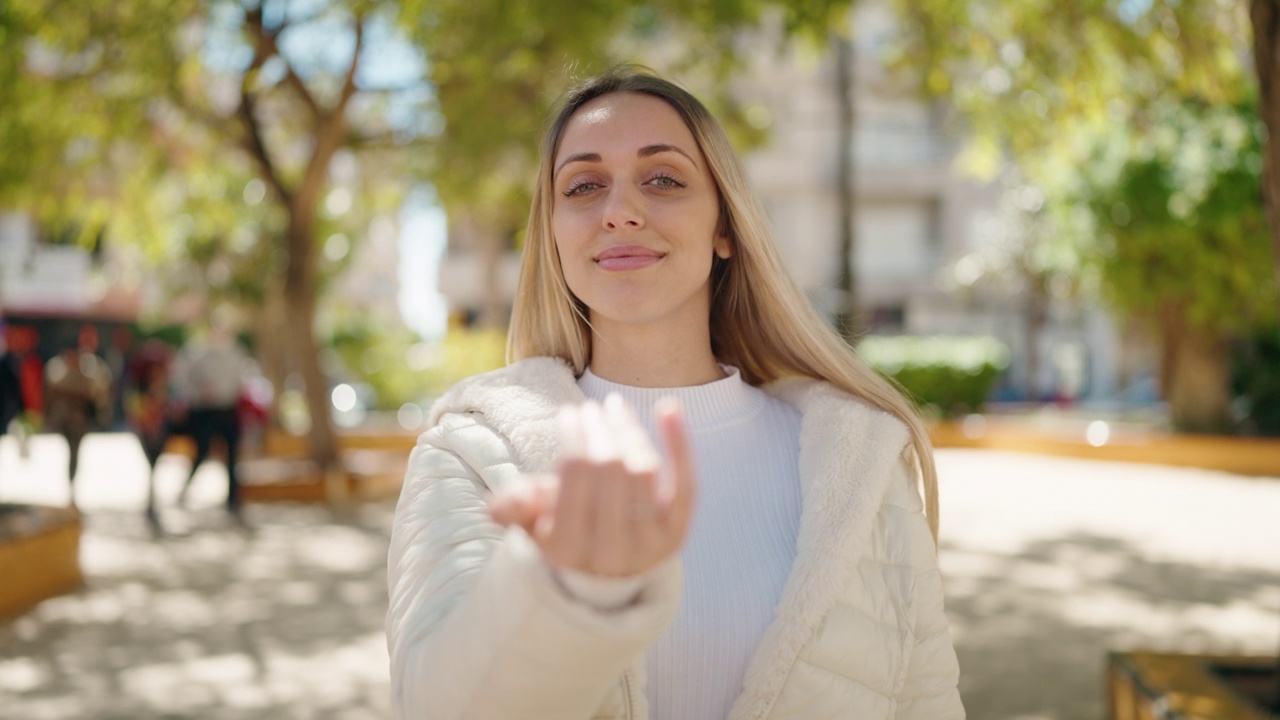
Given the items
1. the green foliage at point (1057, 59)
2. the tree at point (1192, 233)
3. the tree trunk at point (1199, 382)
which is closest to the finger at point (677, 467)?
the green foliage at point (1057, 59)

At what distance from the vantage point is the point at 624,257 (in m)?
2.03

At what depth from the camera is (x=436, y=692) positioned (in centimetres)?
135

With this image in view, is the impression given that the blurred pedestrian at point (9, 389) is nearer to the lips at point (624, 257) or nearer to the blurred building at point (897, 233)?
the lips at point (624, 257)

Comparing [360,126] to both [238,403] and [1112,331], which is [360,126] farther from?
[1112,331]

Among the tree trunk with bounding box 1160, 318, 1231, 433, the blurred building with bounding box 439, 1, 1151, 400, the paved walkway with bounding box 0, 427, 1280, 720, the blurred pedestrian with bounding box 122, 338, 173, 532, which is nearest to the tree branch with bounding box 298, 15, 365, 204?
the blurred pedestrian with bounding box 122, 338, 173, 532

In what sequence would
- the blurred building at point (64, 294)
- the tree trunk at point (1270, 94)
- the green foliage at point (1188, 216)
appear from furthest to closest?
1. the blurred building at point (64, 294)
2. the green foliage at point (1188, 216)
3. the tree trunk at point (1270, 94)

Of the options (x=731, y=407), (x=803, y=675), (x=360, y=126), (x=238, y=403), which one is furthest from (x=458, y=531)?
(x=360, y=126)

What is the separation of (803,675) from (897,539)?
0.35 m

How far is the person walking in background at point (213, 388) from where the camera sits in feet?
33.9

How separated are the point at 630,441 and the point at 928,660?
111 cm

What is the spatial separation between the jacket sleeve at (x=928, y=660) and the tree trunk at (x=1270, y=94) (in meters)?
2.39

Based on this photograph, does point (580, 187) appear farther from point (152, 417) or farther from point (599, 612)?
point (152, 417)

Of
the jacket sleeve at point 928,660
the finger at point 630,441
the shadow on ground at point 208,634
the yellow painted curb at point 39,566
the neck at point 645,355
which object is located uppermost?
the neck at point 645,355

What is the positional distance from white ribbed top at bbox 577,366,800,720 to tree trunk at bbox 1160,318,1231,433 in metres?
15.6
